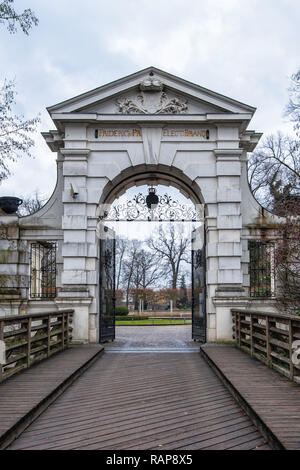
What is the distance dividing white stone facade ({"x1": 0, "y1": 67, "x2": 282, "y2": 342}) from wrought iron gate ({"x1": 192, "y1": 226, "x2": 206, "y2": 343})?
38 cm

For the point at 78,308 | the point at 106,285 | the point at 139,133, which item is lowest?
the point at 78,308

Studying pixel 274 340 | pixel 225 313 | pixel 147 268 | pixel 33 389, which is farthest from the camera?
pixel 147 268

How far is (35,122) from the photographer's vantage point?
10.7 metres

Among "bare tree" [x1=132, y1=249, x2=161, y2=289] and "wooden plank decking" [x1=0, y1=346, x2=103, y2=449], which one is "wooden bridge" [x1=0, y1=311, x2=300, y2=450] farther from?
"bare tree" [x1=132, y1=249, x2=161, y2=289]

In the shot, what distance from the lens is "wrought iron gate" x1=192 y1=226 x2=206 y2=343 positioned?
11502 millimetres

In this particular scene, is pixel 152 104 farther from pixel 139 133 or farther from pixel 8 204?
pixel 8 204

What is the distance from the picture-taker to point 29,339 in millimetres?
7297

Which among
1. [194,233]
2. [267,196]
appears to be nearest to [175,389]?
[194,233]

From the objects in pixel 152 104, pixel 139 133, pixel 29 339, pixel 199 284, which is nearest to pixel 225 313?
pixel 199 284

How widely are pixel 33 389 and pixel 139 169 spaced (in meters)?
7.00

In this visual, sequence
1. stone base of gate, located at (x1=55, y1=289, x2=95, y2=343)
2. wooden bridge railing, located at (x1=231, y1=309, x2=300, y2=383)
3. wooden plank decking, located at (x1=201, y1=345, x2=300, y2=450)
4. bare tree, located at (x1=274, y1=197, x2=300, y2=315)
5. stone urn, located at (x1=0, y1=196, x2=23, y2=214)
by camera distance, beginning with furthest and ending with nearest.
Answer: stone urn, located at (x1=0, y1=196, x2=23, y2=214), stone base of gate, located at (x1=55, y1=289, x2=95, y2=343), bare tree, located at (x1=274, y1=197, x2=300, y2=315), wooden bridge railing, located at (x1=231, y1=309, x2=300, y2=383), wooden plank decking, located at (x1=201, y1=345, x2=300, y2=450)

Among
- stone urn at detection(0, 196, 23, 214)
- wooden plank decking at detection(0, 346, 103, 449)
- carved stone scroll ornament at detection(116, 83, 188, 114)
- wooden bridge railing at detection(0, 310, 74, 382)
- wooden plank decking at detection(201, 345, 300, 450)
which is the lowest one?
wooden plank decking at detection(0, 346, 103, 449)

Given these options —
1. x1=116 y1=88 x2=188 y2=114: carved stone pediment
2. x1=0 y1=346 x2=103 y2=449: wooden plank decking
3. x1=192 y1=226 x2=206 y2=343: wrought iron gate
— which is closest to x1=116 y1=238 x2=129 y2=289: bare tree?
x1=192 y1=226 x2=206 y2=343: wrought iron gate

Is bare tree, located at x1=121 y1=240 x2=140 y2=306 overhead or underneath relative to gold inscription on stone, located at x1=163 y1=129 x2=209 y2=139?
underneath
